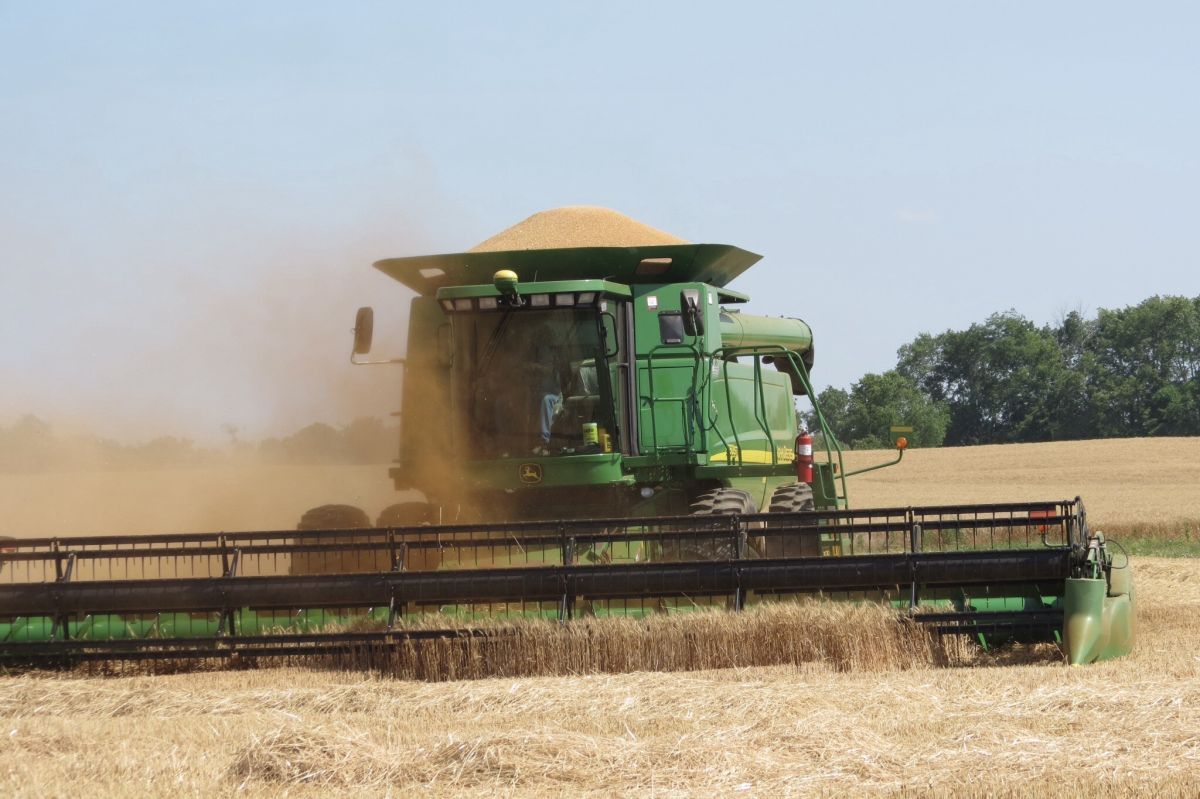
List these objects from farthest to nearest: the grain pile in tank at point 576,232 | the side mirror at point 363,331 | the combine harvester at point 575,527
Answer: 1. the grain pile in tank at point 576,232
2. the side mirror at point 363,331
3. the combine harvester at point 575,527

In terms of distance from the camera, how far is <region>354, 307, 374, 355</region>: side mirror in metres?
9.04

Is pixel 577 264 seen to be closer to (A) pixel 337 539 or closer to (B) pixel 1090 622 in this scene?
(A) pixel 337 539

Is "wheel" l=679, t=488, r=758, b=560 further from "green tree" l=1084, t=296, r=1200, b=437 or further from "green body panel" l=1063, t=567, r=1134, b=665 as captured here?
"green tree" l=1084, t=296, r=1200, b=437

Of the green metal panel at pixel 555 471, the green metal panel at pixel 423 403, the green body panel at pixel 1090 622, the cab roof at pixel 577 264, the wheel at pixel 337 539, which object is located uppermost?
the cab roof at pixel 577 264

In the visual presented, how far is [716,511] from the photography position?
8422 millimetres

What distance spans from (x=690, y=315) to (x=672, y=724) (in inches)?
160

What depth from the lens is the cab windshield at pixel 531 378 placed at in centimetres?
869

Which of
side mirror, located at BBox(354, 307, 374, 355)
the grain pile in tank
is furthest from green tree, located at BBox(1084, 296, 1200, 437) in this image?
side mirror, located at BBox(354, 307, 374, 355)

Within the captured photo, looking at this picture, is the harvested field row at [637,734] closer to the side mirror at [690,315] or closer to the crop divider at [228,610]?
the crop divider at [228,610]

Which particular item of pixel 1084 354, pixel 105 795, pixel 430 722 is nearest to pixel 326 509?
pixel 430 722

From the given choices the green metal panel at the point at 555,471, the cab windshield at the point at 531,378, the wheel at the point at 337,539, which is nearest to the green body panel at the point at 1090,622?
the green metal panel at the point at 555,471

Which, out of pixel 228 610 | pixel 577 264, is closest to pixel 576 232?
pixel 577 264

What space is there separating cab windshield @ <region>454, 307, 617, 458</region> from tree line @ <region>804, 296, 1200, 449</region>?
47.7 meters

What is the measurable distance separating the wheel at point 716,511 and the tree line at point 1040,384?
47536 mm
